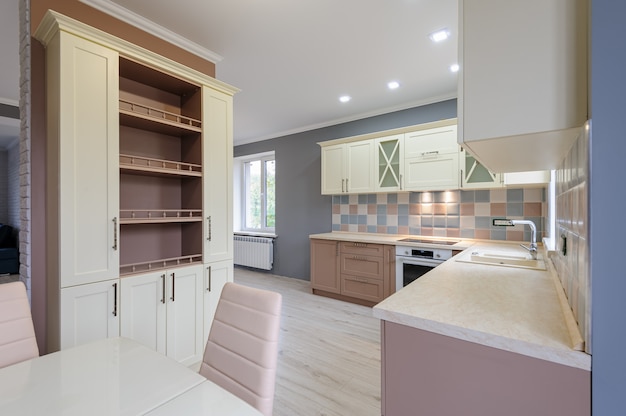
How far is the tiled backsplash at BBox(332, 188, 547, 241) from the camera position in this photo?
10.3 ft

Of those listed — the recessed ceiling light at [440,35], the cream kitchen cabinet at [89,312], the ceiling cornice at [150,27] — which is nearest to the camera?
the cream kitchen cabinet at [89,312]

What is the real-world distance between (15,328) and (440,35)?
3.14 meters

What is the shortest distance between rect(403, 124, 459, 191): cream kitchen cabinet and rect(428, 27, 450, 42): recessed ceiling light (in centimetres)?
106

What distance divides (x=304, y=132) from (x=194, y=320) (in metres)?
3.56

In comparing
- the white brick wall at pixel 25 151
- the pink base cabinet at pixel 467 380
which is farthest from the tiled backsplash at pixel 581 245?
the white brick wall at pixel 25 151

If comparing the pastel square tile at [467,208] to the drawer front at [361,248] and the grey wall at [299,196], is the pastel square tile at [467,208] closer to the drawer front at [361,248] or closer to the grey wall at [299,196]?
the drawer front at [361,248]

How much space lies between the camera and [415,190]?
3.52m

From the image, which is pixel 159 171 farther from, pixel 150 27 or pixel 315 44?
pixel 315 44

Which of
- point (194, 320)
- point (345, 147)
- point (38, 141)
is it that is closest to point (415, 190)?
point (345, 147)

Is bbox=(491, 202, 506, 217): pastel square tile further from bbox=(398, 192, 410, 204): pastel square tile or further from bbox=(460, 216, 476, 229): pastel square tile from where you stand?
bbox=(398, 192, 410, 204): pastel square tile

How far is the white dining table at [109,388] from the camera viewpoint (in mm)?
786

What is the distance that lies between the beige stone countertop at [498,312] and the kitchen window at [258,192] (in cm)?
436

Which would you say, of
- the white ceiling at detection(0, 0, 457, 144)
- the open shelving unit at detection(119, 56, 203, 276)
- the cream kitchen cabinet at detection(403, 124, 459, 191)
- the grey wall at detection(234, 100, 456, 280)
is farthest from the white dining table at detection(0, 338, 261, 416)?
the grey wall at detection(234, 100, 456, 280)

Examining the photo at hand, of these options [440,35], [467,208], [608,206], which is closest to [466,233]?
[467,208]
